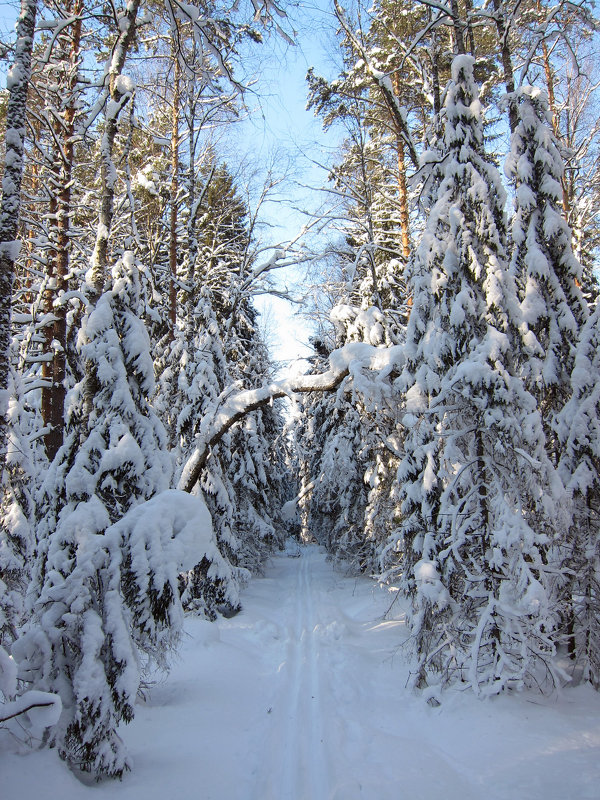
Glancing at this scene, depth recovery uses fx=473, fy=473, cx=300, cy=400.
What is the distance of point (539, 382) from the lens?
768 cm

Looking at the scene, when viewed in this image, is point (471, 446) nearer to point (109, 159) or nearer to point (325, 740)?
point (325, 740)

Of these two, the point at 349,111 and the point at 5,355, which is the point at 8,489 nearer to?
the point at 5,355

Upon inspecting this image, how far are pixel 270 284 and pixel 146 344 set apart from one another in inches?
351

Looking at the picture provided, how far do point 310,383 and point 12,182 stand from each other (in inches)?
195

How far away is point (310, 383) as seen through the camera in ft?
26.8

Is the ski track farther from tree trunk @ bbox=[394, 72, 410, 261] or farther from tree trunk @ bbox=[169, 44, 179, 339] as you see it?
tree trunk @ bbox=[394, 72, 410, 261]

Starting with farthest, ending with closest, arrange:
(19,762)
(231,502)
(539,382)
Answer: (231,502)
(539,382)
(19,762)

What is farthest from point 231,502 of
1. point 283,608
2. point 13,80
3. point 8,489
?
point 13,80

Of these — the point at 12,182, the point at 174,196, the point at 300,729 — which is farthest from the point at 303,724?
the point at 174,196

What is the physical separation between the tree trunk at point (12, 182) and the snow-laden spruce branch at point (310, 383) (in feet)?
12.6


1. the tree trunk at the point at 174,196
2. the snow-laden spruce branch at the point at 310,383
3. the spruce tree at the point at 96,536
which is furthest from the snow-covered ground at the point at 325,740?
the tree trunk at the point at 174,196

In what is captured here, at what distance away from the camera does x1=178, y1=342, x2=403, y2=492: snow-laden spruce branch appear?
25.8ft

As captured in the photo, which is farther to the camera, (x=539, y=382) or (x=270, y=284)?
(x=270, y=284)

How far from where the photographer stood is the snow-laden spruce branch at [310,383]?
787cm
